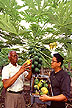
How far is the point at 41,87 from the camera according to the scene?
1.18 meters

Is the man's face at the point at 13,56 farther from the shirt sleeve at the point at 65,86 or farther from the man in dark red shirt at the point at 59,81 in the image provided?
the shirt sleeve at the point at 65,86

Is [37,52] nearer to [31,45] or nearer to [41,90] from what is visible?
[31,45]

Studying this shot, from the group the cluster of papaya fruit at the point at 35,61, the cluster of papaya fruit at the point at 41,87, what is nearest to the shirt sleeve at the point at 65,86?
the cluster of papaya fruit at the point at 41,87

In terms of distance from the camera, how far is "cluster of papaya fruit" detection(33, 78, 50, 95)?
1.10 meters

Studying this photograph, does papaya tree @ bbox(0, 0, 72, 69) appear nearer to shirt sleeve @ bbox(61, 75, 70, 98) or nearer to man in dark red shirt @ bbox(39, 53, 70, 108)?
man in dark red shirt @ bbox(39, 53, 70, 108)

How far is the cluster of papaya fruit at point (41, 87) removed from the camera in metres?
1.10

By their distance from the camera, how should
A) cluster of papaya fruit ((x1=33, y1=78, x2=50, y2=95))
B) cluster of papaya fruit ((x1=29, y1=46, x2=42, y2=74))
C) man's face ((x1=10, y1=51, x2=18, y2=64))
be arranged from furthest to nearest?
cluster of papaya fruit ((x1=29, y1=46, x2=42, y2=74))
man's face ((x1=10, y1=51, x2=18, y2=64))
cluster of papaya fruit ((x1=33, y1=78, x2=50, y2=95))

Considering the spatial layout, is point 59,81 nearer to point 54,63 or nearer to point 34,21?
point 54,63

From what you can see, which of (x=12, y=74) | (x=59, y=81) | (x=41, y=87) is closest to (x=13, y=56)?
(x=12, y=74)

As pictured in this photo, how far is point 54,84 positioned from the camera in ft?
4.17

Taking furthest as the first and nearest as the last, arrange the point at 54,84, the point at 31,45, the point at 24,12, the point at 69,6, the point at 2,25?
the point at 24,12 → the point at 31,45 → the point at 54,84 → the point at 2,25 → the point at 69,6

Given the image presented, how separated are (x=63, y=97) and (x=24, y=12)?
1158 mm

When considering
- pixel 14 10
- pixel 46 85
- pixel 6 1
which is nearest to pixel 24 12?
pixel 14 10

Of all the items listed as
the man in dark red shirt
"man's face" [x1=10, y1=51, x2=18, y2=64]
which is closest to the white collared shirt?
"man's face" [x1=10, y1=51, x2=18, y2=64]
